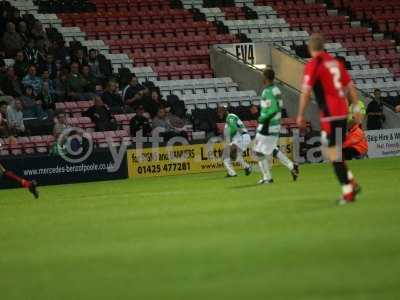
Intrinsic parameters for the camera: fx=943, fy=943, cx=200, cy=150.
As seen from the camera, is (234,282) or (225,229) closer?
(234,282)

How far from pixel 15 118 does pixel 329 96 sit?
14.3m

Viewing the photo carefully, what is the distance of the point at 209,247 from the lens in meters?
9.68

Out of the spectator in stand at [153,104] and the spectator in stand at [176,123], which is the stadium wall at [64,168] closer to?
the spectator in stand at [176,123]

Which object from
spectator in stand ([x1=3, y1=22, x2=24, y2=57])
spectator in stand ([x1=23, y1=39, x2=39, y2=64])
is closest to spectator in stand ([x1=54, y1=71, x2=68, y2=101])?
spectator in stand ([x1=23, y1=39, x2=39, y2=64])

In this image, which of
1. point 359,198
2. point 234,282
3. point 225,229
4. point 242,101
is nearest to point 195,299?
point 234,282

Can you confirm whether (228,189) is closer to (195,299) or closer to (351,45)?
(195,299)

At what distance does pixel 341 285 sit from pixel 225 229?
161 inches

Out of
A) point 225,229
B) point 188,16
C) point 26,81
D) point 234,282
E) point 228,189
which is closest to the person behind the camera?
point 234,282

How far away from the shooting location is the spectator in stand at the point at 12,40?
2835cm

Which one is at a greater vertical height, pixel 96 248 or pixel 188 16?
pixel 188 16

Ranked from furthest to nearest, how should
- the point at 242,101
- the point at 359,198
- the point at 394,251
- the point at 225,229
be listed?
the point at 242,101 → the point at 359,198 → the point at 225,229 → the point at 394,251

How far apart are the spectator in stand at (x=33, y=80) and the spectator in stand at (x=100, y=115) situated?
1538mm

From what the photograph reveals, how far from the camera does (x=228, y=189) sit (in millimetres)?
18891

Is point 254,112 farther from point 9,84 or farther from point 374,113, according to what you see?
point 9,84
